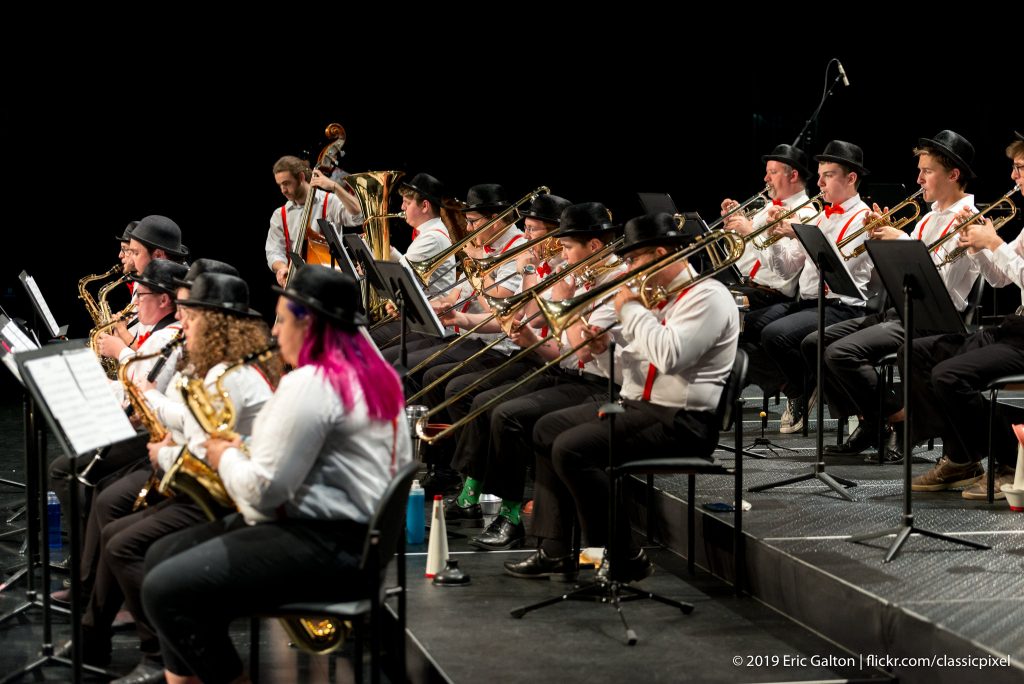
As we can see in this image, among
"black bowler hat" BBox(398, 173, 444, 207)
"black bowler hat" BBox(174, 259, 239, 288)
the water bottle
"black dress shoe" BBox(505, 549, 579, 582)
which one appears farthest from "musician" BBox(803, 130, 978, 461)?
the water bottle

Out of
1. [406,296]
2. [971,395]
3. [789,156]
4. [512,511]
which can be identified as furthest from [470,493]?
[789,156]

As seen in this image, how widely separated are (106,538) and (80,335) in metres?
7.21

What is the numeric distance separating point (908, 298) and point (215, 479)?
2455 millimetres

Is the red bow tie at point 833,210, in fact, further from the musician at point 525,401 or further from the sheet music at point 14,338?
the sheet music at point 14,338

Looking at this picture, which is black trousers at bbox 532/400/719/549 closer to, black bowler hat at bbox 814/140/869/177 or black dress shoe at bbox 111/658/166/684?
black dress shoe at bbox 111/658/166/684

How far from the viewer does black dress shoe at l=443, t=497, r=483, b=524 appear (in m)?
6.08

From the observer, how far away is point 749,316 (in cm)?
726

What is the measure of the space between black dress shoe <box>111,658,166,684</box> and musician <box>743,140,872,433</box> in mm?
3855

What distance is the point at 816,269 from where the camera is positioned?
6.68 m

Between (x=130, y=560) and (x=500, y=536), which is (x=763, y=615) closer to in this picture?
(x=500, y=536)

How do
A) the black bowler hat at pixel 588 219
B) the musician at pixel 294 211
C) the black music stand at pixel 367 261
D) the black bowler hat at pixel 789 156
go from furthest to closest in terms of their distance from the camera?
the musician at pixel 294 211 < the black bowler hat at pixel 789 156 < the black music stand at pixel 367 261 < the black bowler hat at pixel 588 219

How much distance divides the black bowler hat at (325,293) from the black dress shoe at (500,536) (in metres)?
2.31

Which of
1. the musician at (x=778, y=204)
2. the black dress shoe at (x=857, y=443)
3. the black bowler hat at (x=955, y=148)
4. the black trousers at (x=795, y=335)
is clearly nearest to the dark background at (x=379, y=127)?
the musician at (x=778, y=204)

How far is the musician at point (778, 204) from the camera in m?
7.14
